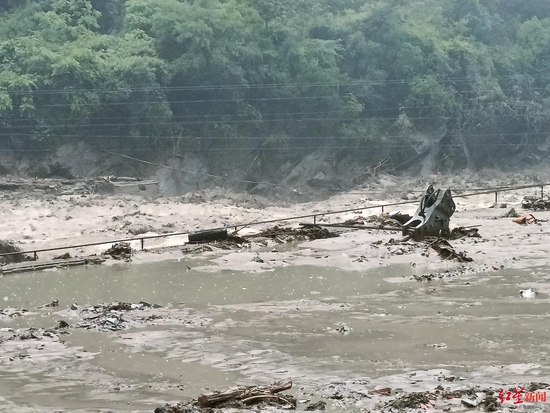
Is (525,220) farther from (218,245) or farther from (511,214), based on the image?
(218,245)

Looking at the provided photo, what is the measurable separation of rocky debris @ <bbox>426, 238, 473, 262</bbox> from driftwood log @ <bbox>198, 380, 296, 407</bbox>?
11653mm

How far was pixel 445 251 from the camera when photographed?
21.8 m

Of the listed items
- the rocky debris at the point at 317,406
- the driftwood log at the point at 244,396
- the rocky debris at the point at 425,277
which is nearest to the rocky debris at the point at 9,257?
the rocky debris at the point at 425,277

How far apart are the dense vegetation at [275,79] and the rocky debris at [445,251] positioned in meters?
30.3

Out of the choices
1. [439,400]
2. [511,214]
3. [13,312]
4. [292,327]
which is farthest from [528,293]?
[511,214]

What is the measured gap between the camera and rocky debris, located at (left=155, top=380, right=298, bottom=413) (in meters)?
9.80

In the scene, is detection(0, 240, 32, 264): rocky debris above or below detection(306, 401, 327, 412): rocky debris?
below

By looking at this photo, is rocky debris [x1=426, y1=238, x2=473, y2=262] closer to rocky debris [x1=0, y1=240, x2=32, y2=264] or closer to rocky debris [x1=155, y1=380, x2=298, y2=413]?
rocky debris [x1=0, y1=240, x2=32, y2=264]

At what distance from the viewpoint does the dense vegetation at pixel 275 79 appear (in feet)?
164

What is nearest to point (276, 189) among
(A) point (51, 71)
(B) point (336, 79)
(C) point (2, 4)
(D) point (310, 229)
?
(B) point (336, 79)

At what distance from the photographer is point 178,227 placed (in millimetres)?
37344

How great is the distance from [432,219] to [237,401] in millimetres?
16131

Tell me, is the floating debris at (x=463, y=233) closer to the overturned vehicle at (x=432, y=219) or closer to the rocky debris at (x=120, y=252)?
the overturned vehicle at (x=432, y=219)

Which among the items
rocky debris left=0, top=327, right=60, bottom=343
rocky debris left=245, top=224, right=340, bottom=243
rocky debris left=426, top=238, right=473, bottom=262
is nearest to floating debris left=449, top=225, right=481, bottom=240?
rocky debris left=426, top=238, right=473, bottom=262
